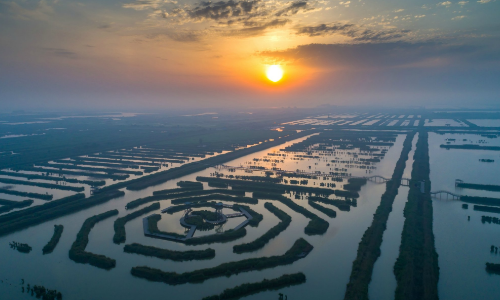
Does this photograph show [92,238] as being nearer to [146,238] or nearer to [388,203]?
[146,238]

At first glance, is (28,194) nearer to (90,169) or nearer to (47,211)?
(47,211)

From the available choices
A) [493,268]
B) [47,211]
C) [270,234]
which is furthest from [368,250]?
[47,211]

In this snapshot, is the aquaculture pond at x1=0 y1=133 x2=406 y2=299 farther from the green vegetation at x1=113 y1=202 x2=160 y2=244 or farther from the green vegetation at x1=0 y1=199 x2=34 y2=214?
the green vegetation at x1=0 y1=199 x2=34 y2=214

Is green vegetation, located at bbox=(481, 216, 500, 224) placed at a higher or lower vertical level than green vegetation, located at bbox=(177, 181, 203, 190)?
lower

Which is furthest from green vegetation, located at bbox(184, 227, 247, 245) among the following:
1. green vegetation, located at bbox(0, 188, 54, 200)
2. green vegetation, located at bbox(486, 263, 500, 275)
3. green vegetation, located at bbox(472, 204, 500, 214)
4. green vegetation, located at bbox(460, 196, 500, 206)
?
green vegetation, located at bbox(460, 196, 500, 206)

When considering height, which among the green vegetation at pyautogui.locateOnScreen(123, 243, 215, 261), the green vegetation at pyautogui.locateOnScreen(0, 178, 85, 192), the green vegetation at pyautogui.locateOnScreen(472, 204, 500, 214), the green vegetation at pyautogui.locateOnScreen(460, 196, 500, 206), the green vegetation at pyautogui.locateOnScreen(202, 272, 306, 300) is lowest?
the green vegetation at pyautogui.locateOnScreen(202, 272, 306, 300)
